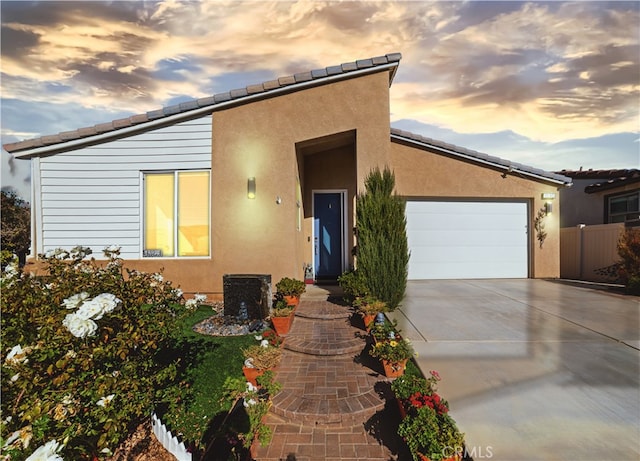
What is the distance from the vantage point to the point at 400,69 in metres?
7.39

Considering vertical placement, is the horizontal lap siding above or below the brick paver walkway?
above

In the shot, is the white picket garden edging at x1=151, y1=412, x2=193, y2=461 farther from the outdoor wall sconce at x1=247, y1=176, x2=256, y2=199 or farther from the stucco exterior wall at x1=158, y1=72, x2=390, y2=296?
the outdoor wall sconce at x1=247, y1=176, x2=256, y2=199

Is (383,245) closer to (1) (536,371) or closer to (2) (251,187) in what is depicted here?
(1) (536,371)

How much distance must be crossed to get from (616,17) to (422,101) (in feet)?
15.0

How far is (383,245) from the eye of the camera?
5.85m

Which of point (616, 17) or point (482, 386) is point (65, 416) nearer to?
point (482, 386)

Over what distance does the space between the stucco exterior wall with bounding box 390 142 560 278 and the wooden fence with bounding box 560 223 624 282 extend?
1.63 meters

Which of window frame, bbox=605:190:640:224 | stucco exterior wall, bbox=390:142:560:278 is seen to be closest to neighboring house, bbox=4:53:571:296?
stucco exterior wall, bbox=390:142:560:278

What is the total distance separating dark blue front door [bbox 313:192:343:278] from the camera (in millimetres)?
9242

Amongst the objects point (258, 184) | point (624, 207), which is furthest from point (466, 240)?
point (624, 207)

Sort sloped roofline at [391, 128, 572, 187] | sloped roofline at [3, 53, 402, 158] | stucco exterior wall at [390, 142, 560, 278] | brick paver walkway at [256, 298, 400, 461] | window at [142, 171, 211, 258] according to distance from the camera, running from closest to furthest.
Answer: brick paver walkway at [256, 298, 400, 461] < sloped roofline at [3, 53, 402, 158] < window at [142, 171, 211, 258] < sloped roofline at [391, 128, 572, 187] < stucco exterior wall at [390, 142, 560, 278]

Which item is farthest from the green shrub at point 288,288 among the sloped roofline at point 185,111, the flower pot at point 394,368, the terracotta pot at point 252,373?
the sloped roofline at point 185,111

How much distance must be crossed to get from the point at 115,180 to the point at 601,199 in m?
19.3

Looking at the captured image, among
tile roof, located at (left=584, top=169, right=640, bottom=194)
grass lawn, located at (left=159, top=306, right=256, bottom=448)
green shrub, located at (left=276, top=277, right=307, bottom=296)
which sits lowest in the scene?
grass lawn, located at (left=159, top=306, right=256, bottom=448)
